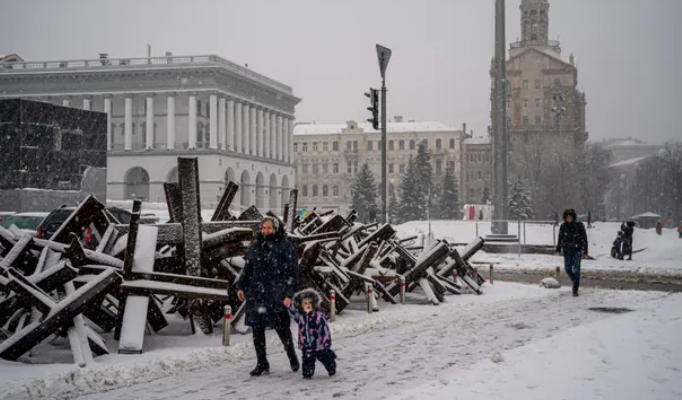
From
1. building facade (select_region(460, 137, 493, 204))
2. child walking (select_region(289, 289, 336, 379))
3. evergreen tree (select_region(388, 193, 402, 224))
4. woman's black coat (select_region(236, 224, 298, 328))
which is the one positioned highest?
building facade (select_region(460, 137, 493, 204))

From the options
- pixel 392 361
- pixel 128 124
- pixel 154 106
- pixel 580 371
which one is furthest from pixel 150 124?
pixel 580 371

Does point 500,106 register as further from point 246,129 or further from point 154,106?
point 246,129

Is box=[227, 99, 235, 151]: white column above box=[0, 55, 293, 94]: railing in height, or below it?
below

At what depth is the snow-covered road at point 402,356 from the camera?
25.6 feet

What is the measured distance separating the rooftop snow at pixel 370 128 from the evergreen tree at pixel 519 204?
195 ft

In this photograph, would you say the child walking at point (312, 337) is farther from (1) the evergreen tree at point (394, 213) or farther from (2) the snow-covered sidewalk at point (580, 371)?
(1) the evergreen tree at point (394, 213)

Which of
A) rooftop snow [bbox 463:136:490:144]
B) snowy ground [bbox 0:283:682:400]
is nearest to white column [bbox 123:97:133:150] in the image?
rooftop snow [bbox 463:136:490:144]

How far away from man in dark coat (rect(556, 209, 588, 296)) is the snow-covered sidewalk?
4997 millimetres

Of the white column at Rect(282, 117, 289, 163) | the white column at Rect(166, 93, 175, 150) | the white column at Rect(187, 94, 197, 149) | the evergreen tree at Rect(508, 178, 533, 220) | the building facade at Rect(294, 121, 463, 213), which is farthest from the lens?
the building facade at Rect(294, 121, 463, 213)

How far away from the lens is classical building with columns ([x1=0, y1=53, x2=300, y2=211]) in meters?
92.5

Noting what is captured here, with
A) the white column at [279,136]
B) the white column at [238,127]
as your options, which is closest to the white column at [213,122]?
the white column at [238,127]

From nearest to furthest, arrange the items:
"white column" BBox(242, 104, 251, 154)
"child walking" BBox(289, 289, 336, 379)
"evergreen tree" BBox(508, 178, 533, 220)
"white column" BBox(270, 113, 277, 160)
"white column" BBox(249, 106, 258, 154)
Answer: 1. "child walking" BBox(289, 289, 336, 379)
2. "evergreen tree" BBox(508, 178, 533, 220)
3. "white column" BBox(242, 104, 251, 154)
4. "white column" BBox(249, 106, 258, 154)
5. "white column" BBox(270, 113, 277, 160)

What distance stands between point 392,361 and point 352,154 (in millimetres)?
128350

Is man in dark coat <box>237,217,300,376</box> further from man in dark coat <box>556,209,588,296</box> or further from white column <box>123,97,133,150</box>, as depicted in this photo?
white column <box>123,97,133,150</box>
